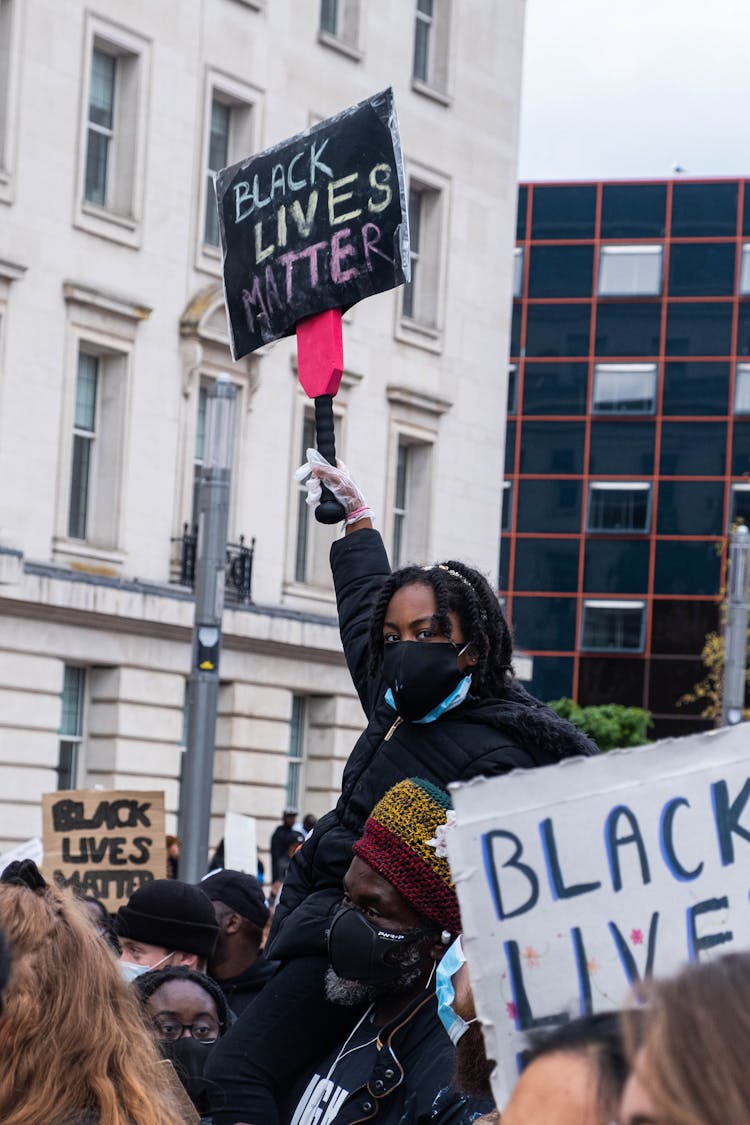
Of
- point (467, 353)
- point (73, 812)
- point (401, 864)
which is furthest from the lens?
point (467, 353)

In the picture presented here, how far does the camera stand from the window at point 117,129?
85.3 feet

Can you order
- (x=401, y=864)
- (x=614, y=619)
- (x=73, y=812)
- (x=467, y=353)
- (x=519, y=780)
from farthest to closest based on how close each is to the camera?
(x=614, y=619)
(x=467, y=353)
(x=73, y=812)
(x=401, y=864)
(x=519, y=780)

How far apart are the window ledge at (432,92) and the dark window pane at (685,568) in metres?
28.8

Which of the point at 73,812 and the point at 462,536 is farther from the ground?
the point at 462,536

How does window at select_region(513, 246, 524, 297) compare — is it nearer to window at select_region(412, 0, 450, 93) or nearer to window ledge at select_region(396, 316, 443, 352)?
window at select_region(412, 0, 450, 93)

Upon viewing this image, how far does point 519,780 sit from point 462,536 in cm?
2956

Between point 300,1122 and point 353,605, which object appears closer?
point 300,1122

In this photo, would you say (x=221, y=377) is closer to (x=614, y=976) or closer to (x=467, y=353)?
(x=467, y=353)

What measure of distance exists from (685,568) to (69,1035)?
56326 millimetres

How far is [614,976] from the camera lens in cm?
248

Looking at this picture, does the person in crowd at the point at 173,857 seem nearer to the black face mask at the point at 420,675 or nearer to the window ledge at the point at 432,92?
the black face mask at the point at 420,675

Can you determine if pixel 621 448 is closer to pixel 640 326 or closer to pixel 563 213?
pixel 640 326

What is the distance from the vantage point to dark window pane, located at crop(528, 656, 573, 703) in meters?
59.3

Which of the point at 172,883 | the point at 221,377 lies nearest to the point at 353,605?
the point at 172,883
